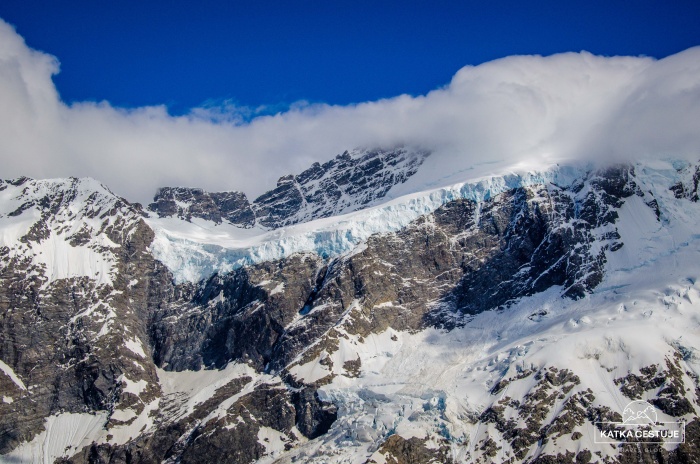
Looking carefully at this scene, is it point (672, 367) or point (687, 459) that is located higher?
point (672, 367)

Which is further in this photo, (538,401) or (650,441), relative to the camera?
(538,401)

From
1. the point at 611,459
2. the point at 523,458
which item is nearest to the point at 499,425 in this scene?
the point at 523,458

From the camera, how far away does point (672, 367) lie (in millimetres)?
199125

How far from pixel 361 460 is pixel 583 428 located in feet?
186

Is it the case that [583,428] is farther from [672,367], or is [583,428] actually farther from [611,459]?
[672,367]

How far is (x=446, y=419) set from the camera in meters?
200

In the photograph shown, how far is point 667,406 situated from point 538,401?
31.7 m
